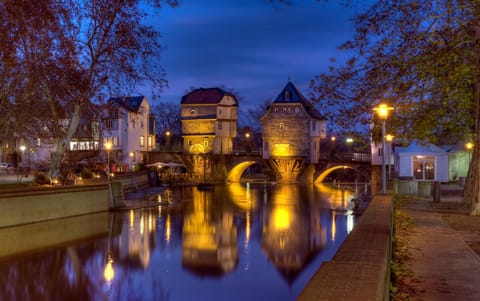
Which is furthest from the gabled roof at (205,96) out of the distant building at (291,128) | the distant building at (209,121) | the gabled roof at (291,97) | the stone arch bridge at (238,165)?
the gabled roof at (291,97)

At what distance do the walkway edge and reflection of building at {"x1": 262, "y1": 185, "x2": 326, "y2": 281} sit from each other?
8734 millimetres

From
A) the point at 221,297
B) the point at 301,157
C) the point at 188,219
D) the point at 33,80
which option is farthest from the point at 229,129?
the point at 221,297

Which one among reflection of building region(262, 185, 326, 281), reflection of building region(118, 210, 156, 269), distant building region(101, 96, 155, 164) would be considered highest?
distant building region(101, 96, 155, 164)

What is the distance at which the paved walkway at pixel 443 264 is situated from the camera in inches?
363

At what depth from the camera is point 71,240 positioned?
24.0 m

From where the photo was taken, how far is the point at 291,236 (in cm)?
2784

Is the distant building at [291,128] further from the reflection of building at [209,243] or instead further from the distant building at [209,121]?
the reflection of building at [209,243]

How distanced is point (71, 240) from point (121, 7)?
13.2 metres

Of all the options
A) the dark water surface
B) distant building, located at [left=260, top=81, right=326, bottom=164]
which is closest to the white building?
the dark water surface

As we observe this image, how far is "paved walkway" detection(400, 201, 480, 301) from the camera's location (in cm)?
923

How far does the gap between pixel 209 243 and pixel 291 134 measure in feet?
164

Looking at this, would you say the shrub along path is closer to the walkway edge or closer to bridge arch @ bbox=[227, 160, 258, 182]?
the walkway edge

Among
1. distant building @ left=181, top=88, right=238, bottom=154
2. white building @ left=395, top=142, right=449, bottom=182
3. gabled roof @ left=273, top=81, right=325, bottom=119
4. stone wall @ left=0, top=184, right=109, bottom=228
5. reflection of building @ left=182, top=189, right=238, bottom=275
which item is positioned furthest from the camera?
distant building @ left=181, top=88, right=238, bottom=154

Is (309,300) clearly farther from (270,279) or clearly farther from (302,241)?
(302,241)
